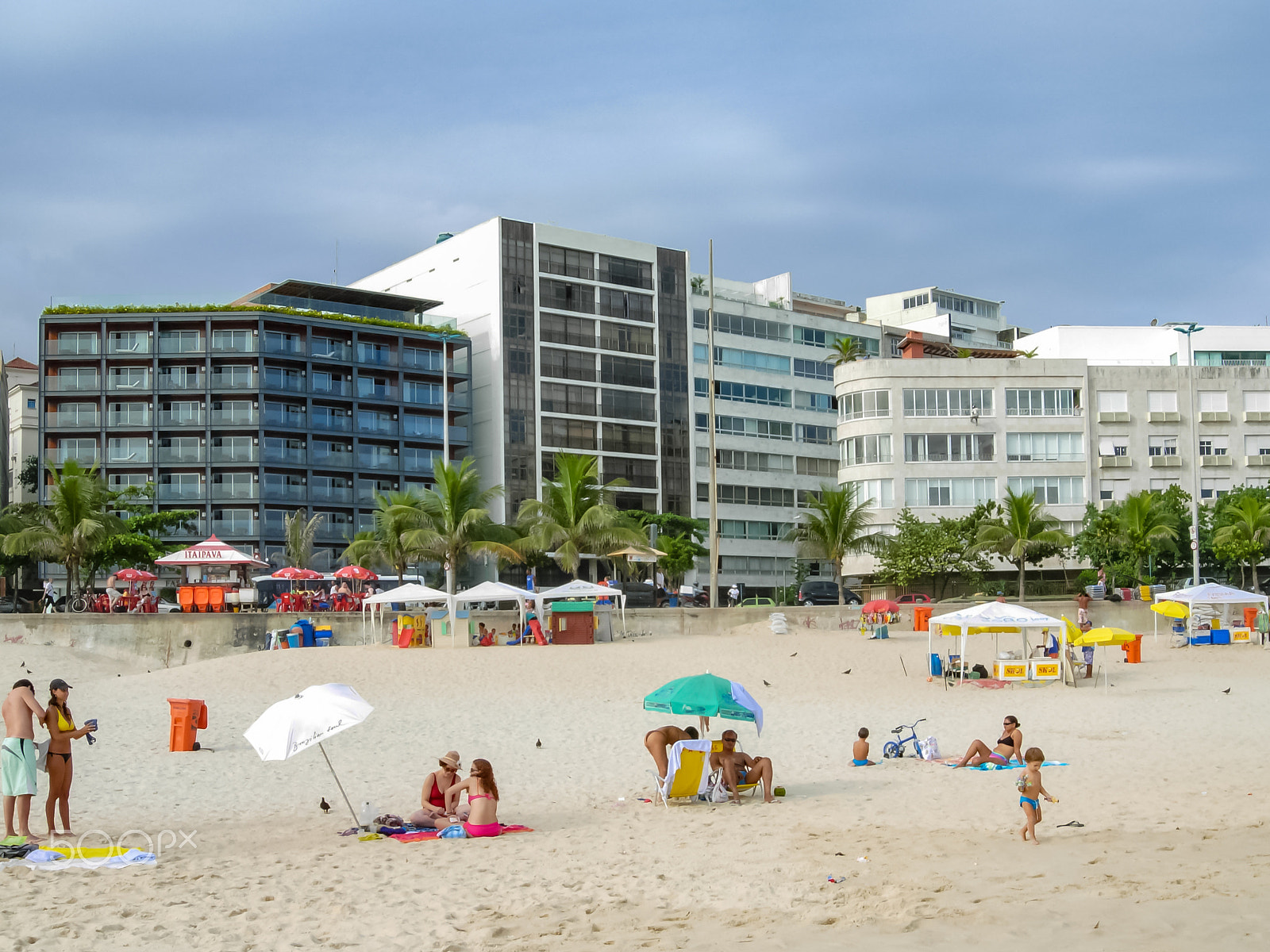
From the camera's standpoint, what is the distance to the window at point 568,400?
72.5 m

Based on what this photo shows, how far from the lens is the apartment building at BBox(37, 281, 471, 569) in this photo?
2554 inches

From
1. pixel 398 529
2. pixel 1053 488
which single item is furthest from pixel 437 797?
pixel 1053 488

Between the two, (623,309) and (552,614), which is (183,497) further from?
(552,614)

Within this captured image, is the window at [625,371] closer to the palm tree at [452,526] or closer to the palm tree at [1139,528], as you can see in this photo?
the palm tree at [452,526]

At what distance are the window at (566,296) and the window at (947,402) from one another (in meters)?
22.6

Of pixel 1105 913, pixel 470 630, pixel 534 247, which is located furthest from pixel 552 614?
pixel 534 247

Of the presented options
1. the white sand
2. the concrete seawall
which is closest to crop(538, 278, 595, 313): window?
the concrete seawall

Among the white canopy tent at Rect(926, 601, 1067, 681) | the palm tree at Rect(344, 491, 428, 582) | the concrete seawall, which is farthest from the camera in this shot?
the palm tree at Rect(344, 491, 428, 582)

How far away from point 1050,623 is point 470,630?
648 inches

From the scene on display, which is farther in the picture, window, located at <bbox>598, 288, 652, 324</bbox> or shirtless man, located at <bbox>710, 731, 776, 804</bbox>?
window, located at <bbox>598, 288, 652, 324</bbox>

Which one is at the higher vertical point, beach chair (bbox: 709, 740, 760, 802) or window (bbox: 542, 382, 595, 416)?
window (bbox: 542, 382, 595, 416)

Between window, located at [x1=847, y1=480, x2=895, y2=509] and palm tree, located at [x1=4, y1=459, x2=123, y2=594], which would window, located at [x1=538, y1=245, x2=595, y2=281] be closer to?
window, located at [x1=847, y1=480, x2=895, y2=509]

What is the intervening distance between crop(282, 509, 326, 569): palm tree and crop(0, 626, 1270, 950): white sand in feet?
120

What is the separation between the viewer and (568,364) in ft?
242
